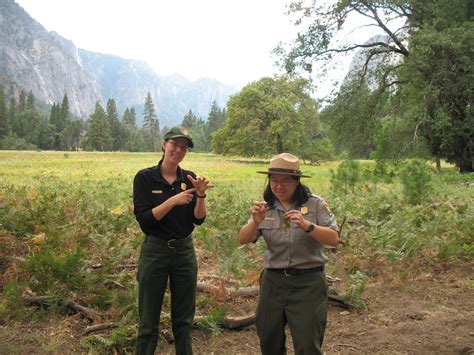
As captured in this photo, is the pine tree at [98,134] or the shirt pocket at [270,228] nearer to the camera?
the shirt pocket at [270,228]

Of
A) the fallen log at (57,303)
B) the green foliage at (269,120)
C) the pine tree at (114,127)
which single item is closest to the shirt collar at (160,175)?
the fallen log at (57,303)

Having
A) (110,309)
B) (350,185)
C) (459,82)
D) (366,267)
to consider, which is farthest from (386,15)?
(110,309)

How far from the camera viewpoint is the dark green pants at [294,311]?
3.07m

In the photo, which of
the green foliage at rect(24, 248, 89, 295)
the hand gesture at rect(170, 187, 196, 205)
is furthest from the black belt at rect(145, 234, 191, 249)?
the green foliage at rect(24, 248, 89, 295)

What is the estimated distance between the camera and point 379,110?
838 inches

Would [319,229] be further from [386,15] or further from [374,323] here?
[386,15]

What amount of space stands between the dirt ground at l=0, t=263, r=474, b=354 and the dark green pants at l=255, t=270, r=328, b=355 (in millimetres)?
1396

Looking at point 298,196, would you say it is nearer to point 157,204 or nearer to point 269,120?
point 157,204

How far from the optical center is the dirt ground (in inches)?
173

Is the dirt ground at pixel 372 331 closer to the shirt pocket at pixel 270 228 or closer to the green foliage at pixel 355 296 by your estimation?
the green foliage at pixel 355 296

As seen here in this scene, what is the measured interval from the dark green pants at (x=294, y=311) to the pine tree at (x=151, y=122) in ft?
321

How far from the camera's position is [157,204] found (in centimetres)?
370

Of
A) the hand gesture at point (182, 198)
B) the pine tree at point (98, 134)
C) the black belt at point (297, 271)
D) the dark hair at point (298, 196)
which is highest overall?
the pine tree at point (98, 134)

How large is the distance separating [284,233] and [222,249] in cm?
428
